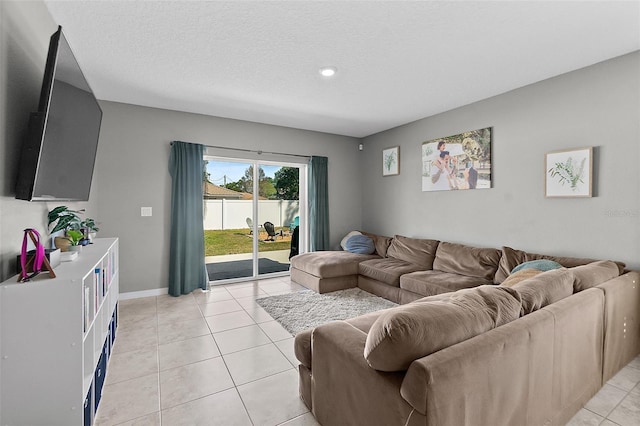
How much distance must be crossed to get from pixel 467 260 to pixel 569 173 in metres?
1.39

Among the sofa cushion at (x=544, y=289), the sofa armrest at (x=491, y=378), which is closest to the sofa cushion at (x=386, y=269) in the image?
the sofa cushion at (x=544, y=289)

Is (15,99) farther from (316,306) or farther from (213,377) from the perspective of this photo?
(316,306)

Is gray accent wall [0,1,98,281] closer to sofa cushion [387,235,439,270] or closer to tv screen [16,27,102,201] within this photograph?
tv screen [16,27,102,201]

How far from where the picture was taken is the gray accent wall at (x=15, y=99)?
5.00 ft

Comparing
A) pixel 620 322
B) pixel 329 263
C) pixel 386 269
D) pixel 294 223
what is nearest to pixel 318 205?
pixel 294 223

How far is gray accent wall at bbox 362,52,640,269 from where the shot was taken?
2680 millimetres

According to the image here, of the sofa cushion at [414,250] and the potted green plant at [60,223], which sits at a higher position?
the potted green plant at [60,223]

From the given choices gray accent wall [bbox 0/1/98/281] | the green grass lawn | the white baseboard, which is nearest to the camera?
gray accent wall [bbox 0/1/98/281]

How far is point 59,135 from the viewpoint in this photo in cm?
182

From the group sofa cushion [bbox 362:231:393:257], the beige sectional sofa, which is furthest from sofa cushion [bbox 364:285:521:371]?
sofa cushion [bbox 362:231:393:257]

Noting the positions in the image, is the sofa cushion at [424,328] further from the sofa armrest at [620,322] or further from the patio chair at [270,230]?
the patio chair at [270,230]

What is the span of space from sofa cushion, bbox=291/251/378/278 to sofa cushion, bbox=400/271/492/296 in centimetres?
93

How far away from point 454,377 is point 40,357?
190cm

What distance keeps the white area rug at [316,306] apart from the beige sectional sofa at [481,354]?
1.31 meters
